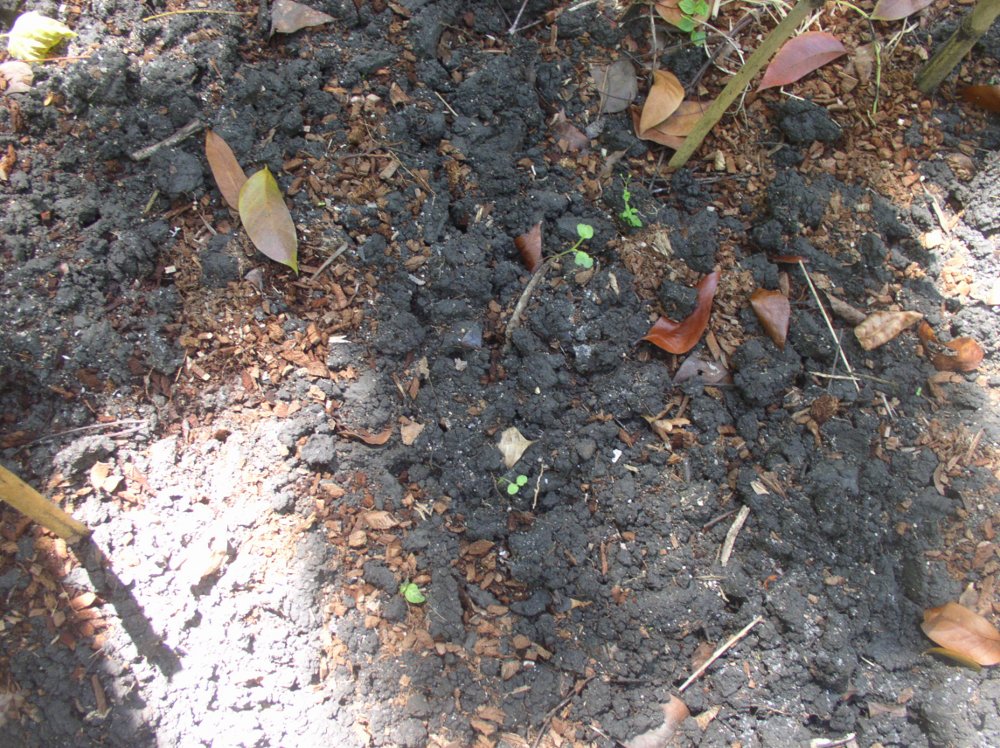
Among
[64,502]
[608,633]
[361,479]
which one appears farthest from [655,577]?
[64,502]

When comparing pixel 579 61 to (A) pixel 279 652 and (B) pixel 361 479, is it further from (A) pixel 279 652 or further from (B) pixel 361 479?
(A) pixel 279 652

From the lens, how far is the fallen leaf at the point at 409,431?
6.08 feet

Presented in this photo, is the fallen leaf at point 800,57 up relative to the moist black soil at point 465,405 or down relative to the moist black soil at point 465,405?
up

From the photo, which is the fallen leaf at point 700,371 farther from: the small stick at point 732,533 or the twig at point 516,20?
the twig at point 516,20

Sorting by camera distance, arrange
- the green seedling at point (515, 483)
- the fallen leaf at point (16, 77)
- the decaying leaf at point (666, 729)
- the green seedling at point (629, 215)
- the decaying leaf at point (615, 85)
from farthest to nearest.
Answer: the decaying leaf at point (615, 85) < the green seedling at point (629, 215) < the fallen leaf at point (16, 77) < the green seedling at point (515, 483) < the decaying leaf at point (666, 729)

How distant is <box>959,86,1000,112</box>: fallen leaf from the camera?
2164mm

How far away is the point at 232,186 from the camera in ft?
6.36

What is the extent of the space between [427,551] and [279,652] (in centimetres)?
43

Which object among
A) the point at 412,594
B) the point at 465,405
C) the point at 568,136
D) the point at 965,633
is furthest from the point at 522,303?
the point at 965,633

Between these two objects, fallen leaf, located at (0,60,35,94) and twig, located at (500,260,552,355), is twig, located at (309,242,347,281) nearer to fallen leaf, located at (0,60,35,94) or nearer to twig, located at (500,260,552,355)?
Answer: twig, located at (500,260,552,355)

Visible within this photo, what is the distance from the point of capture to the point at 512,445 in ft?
6.03

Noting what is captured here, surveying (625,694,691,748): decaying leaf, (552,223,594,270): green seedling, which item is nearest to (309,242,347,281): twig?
(552,223,594,270): green seedling

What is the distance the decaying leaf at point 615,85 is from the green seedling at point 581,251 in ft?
1.45

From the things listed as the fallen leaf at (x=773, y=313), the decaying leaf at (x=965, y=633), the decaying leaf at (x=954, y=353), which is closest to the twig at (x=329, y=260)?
the fallen leaf at (x=773, y=313)
